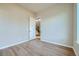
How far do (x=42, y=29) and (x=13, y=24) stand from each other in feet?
6.79

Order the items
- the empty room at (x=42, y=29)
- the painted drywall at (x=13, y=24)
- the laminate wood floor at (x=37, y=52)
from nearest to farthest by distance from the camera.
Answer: the laminate wood floor at (x=37, y=52)
the empty room at (x=42, y=29)
the painted drywall at (x=13, y=24)

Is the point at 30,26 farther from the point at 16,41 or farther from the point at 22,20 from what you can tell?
the point at 16,41

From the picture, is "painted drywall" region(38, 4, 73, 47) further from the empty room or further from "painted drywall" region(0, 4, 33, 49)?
"painted drywall" region(0, 4, 33, 49)

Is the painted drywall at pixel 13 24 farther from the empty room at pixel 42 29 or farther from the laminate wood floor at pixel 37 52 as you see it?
the laminate wood floor at pixel 37 52

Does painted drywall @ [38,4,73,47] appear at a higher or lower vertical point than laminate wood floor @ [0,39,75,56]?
higher

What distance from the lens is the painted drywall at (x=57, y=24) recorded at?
391 centimetres

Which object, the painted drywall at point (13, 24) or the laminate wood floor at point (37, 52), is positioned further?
the painted drywall at point (13, 24)

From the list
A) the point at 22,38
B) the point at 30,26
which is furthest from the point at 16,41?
the point at 30,26

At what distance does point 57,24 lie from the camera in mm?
4488

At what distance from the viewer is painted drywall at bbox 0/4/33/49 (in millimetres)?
3705

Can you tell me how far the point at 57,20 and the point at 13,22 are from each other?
2.40m

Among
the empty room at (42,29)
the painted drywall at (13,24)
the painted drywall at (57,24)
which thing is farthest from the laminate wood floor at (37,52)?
the painted drywall at (57,24)

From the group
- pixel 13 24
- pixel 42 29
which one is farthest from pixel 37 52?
pixel 42 29

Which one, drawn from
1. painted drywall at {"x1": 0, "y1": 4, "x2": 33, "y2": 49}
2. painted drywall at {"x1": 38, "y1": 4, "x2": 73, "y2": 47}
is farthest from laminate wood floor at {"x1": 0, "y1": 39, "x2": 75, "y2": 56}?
painted drywall at {"x1": 38, "y1": 4, "x2": 73, "y2": 47}
